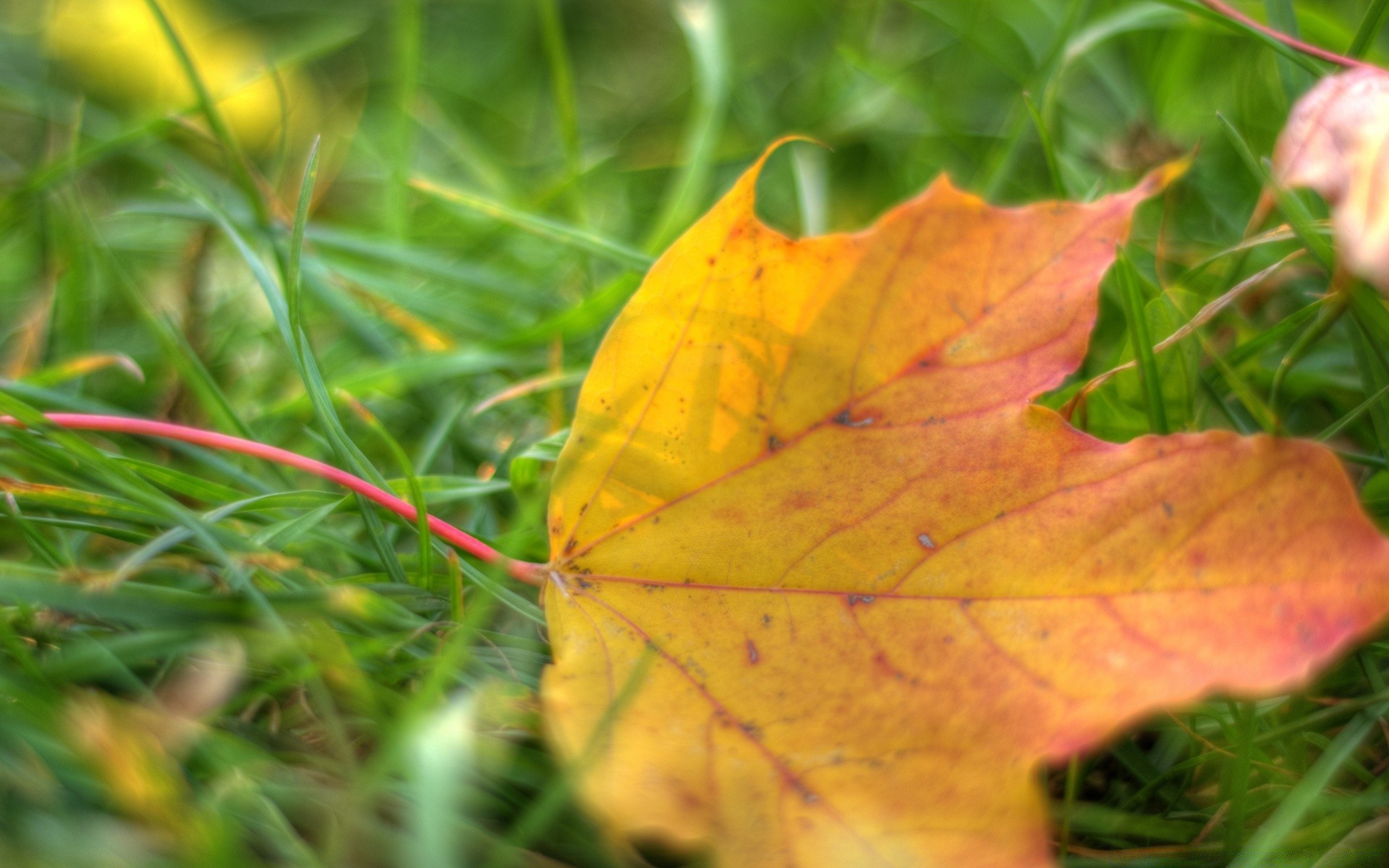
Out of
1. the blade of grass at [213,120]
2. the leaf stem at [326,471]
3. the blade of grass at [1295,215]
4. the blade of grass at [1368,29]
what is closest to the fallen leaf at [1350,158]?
the blade of grass at [1295,215]

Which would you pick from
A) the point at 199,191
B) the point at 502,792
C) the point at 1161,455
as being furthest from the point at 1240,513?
the point at 199,191

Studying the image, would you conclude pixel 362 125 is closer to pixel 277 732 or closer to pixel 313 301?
pixel 313 301

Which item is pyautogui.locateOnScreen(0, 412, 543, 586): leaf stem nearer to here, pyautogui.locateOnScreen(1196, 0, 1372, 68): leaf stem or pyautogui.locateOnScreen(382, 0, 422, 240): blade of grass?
pyautogui.locateOnScreen(382, 0, 422, 240): blade of grass

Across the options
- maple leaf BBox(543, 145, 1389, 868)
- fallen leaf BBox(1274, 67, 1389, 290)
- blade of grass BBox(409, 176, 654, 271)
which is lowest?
maple leaf BBox(543, 145, 1389, 868)

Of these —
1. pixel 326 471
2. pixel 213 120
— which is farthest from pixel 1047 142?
pixel 213 120

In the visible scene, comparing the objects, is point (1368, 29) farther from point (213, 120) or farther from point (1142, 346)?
point (213, 120)

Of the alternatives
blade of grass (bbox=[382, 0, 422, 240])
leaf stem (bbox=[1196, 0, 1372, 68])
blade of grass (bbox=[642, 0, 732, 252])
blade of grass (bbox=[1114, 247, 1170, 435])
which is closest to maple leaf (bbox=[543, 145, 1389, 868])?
blade of grass (bbox=[1114, 247, 1170, 435])

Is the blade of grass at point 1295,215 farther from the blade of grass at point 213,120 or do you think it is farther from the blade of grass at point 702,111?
the blade of grass at point 213,120
